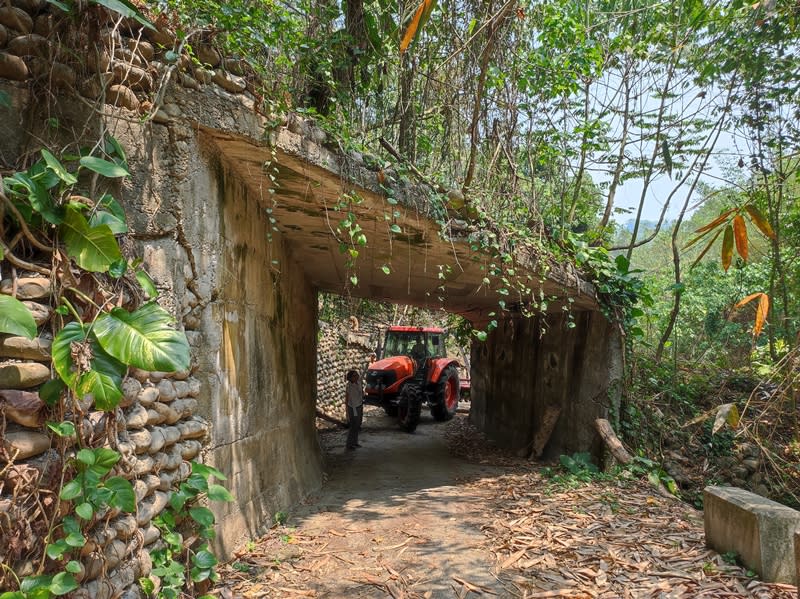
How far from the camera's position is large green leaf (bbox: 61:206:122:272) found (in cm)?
230

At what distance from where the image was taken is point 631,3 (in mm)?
8430

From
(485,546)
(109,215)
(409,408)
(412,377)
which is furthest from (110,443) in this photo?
(412,377)

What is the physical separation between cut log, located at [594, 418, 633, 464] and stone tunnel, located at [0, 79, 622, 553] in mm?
266

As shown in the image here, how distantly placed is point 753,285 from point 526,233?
8978mm

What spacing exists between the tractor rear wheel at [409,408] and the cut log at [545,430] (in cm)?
351

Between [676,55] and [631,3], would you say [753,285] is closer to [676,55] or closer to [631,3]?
[676,55]

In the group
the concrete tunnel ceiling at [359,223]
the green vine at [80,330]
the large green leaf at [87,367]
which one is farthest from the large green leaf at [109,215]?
the concrete tunnel ceiling at [359,223]

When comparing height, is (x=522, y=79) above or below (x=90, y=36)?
above

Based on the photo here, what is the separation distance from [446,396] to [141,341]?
1147 cm

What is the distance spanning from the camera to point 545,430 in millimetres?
7953

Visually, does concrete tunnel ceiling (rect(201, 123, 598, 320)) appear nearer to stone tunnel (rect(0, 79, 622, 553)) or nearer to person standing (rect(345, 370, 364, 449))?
stone tunnel (rect(0, 79, 622, 553))

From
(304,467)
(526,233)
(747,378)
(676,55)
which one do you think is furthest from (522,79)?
(747,378)

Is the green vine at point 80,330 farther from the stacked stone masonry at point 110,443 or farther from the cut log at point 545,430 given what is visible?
the cut log at point 545,430

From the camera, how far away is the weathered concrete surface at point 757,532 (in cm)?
351
